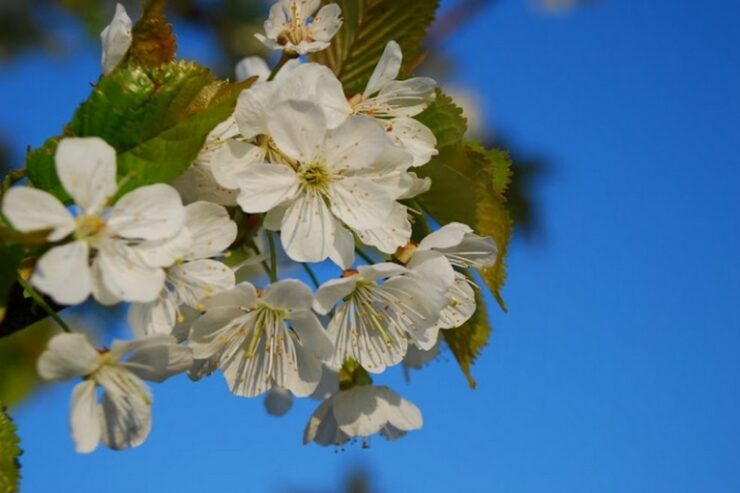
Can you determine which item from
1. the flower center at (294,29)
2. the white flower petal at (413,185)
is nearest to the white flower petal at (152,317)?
the white flower petal at (413,185)

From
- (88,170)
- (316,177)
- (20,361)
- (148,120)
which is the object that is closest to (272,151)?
(316,177)

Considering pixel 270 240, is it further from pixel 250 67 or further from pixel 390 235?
pixel 250 67

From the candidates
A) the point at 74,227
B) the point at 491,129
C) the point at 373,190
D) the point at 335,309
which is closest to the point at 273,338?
the point at 335,309

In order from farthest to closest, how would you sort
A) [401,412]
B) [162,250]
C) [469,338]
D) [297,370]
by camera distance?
[401,412] < [469,338] < [297,370] < [162,250]

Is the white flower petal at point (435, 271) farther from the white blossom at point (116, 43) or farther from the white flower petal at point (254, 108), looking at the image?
the white blossom at point (116, 43)

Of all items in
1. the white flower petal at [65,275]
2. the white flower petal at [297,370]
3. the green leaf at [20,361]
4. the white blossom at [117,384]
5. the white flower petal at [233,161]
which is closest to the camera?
the white flower petal at [65,275]

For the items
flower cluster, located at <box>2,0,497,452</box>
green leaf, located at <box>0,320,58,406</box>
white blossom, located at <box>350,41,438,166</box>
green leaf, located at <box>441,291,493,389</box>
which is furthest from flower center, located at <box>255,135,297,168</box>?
green leaf, located at <box>0,320,58,406</box>

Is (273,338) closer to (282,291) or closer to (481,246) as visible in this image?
(282,291)
